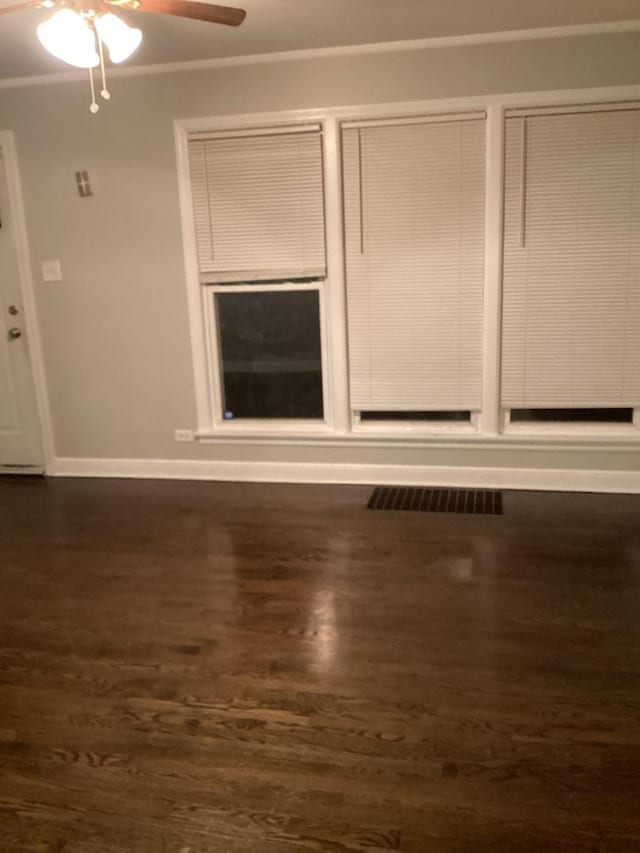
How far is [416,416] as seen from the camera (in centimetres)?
413

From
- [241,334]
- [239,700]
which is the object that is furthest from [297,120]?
[239,700]

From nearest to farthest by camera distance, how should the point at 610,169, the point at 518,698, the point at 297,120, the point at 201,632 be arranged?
the point at 518,698 → the point at 201,632 → the point at 610,169 → the point at 297,120

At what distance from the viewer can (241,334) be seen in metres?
4.24

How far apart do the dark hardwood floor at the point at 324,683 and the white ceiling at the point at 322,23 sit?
2371 mm

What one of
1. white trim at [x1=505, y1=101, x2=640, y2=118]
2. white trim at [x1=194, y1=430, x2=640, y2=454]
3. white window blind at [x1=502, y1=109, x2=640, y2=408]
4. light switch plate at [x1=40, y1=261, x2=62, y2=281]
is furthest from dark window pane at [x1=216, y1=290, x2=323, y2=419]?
white trim at [x1=505, y1=101, x2=640, y2=118]

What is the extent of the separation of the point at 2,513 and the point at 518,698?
3036mm

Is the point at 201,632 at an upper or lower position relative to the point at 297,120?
lower

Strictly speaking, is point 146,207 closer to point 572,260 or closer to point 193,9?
point 193,9

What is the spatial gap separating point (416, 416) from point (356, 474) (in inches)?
19.4

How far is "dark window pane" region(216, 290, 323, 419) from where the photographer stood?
13.5 feet

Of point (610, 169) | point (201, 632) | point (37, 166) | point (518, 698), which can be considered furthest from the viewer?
point (37, 166)

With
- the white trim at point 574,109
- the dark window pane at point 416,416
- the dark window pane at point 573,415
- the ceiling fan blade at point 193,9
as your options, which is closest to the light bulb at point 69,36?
the ceiling fan blade at point 193,9

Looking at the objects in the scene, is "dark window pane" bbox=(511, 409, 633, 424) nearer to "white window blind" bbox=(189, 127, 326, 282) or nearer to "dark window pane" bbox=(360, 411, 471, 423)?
"dark window pane" bbox=(360, 411, 471, 423)

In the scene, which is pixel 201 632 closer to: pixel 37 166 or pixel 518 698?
pixel 518 698
